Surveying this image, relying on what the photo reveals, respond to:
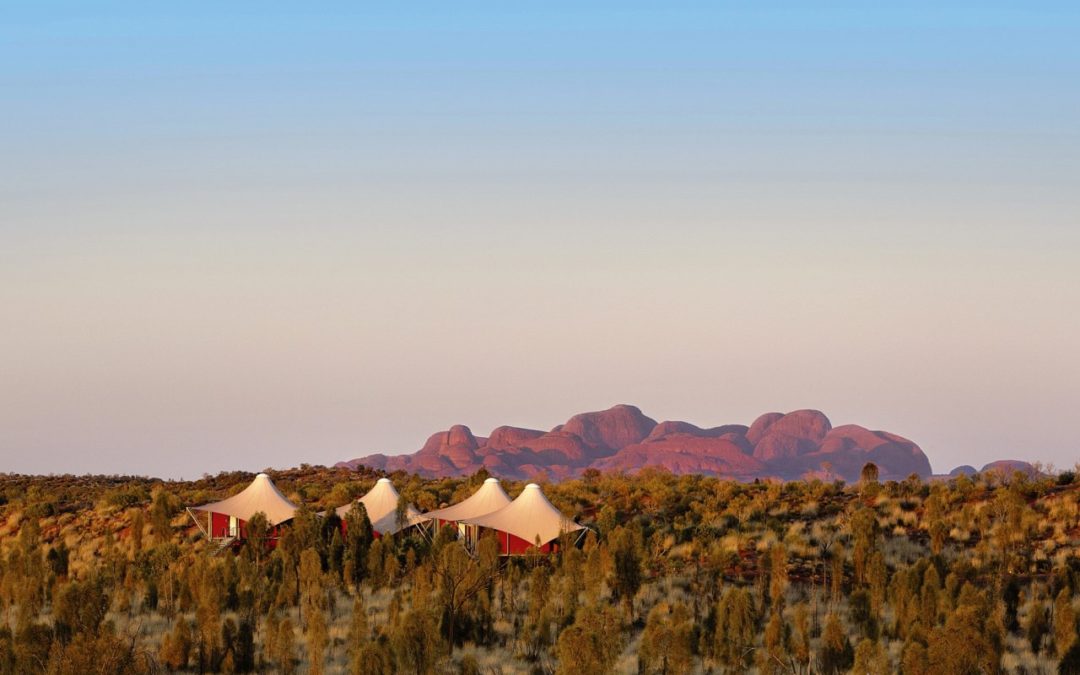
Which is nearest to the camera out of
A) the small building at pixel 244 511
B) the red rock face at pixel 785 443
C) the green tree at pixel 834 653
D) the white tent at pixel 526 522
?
the green tree at pixel 834 653

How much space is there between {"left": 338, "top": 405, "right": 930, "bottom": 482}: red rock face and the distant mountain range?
12 centimetres

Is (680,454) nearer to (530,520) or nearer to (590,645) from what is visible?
(530,520)

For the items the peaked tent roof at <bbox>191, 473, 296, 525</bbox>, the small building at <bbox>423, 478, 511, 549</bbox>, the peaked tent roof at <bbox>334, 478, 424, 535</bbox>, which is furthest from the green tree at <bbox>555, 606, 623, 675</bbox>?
the peaked tent roof at <bbox>191, 473, 296, 525</bbox>

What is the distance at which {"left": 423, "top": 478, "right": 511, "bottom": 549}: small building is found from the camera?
143 ft

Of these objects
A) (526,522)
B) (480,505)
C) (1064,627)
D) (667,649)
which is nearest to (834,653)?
(667,649)

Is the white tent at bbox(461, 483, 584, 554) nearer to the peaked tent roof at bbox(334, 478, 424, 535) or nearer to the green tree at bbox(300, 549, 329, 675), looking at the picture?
the peaked tent roof at bbox(334, 478, 424, 535)

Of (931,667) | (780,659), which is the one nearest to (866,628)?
(780,659)

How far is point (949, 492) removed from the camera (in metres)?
47.7

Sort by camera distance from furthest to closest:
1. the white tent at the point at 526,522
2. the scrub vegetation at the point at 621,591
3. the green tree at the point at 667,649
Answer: the white tent at the point at 526,522 → the scrub vegetation at the point at 621,591 → the green tree at the point at 667,649

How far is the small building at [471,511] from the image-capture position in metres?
43.6

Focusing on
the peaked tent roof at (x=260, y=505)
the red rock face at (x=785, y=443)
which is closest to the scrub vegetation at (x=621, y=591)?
the peaked tent roof at (x=260, y=505)

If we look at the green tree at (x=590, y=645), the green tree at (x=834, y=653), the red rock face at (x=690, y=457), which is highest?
the red rock face at (x=690, y=457)

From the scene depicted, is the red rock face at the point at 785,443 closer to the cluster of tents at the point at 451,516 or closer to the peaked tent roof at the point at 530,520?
the cluster of tents at the point at 451,516

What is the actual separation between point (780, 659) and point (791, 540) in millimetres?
15409
